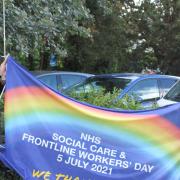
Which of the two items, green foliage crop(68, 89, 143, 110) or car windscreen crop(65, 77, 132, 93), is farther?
car windscreen crop(65, 77, 132, 93)

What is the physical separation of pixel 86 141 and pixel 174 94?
509 cm

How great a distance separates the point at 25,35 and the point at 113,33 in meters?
11.7

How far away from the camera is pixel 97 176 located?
5.00 meters

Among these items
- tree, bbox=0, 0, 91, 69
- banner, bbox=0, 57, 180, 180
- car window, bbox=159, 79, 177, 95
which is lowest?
car window, bbox=159, 79, 177, 95

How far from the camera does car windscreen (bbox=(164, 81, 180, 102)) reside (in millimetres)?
9672

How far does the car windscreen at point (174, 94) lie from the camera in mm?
9672

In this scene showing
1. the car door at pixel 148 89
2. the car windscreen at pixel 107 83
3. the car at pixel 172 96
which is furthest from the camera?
the car windscreen at pixel 107 83

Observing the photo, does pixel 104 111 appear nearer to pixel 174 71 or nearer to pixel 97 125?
pixel 97 125

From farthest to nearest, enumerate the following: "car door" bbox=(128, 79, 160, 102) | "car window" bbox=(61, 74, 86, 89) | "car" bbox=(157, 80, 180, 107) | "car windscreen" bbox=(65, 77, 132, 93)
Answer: "car window" bbox=(61, 74, 86, 89) < "car windscreen" bbox=(65, 77, 132, 93) < "car door" bbox=(128, 79, 160, 102) < "car" bbox=(157, 80, 180, 107)

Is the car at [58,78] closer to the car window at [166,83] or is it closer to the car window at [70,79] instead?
the car window at [70,79]

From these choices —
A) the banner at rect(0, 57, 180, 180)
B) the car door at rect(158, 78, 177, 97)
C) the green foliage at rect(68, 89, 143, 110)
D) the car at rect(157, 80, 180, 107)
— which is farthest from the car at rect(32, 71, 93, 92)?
the banner at rect(0, 57, 180, 180)

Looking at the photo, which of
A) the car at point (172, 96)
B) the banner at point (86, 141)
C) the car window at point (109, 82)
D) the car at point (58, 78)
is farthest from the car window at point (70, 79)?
the banner at point (86, 141)

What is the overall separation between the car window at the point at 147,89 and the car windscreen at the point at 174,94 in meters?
0.34

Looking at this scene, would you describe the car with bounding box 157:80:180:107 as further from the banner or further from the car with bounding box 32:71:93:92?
the banner
